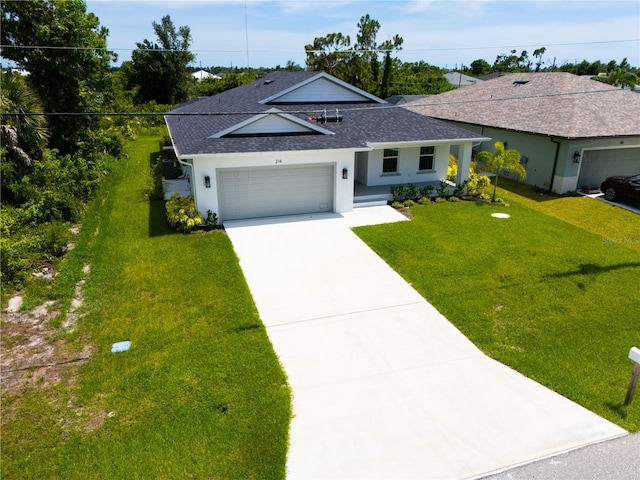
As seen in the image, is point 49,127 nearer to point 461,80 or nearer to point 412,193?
point 412,193

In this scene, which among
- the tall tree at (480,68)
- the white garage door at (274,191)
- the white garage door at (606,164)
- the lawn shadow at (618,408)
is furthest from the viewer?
the tall tree at (480,68)

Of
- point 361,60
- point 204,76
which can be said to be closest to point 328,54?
point 361,60

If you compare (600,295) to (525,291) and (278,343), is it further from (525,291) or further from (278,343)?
(278,343)

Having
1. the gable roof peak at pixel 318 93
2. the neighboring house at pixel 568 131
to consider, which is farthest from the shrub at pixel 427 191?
the gable roof peak at pixel 318 93

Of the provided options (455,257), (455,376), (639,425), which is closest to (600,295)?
(455,257)

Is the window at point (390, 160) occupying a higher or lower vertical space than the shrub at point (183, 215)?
higher

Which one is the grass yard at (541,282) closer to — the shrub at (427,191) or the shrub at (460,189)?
the shrub at (427,191)
